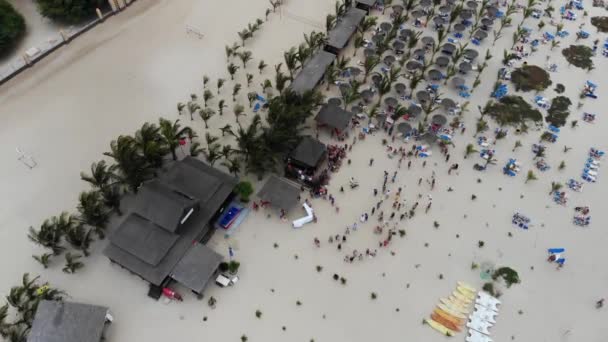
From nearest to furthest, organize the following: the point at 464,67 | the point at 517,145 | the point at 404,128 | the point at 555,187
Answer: the point at 555,187
the point at 517,145
the point at 404,128
the point at 464,67

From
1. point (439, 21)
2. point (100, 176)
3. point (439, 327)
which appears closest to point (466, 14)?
point (439, 21)

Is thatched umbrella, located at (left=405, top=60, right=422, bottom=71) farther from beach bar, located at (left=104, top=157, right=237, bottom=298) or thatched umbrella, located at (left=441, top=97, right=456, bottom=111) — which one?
beach bar, located at (left=104, top=157, right=237, bottom=298)

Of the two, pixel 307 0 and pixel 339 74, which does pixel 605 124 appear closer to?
pixel 339 74

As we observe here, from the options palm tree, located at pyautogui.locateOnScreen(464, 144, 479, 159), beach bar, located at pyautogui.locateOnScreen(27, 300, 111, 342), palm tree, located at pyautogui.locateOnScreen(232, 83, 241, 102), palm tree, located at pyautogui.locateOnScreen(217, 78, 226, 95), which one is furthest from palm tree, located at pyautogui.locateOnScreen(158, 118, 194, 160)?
palm tree, located at pyautogui.locateOnScreen(464, 144, 479, 159)

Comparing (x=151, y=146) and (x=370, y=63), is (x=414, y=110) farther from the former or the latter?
(x=151, y=146)

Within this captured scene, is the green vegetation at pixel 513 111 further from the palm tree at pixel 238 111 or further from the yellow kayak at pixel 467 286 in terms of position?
the palm tree at pixel 238 111

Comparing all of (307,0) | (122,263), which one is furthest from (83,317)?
(307,0)

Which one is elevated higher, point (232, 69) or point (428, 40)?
point (428, 40)
